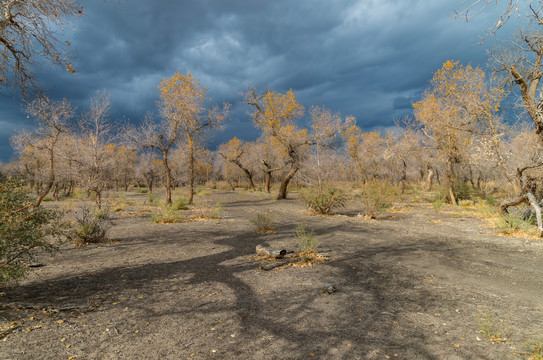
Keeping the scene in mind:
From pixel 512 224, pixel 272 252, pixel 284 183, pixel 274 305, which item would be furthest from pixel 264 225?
pixel 284 183

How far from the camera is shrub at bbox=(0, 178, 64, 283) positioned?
3710 mm

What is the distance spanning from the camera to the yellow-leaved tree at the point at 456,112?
15977 millimetres

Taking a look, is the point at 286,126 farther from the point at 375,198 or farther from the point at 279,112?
the point at 375,198

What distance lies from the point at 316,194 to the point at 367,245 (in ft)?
22.8

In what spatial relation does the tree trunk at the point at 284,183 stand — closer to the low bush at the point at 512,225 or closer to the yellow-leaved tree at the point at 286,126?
the yellow-leaved tree at the point at 286,126

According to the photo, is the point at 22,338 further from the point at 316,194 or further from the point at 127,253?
the point at 316,194

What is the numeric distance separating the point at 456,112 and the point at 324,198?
10775 millimetres

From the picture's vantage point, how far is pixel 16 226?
3801mm

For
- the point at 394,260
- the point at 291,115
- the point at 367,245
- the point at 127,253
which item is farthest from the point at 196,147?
the point at 394,260

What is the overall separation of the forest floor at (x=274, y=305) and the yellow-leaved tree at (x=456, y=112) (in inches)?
428

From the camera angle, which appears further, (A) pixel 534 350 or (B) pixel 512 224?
(B) pixel 512 224

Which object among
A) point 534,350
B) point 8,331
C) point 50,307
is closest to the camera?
point 534,350

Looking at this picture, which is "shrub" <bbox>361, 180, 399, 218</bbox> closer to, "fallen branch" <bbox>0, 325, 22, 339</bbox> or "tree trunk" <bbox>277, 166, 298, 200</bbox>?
"tree trunk" <bbox>277, 166, 298, 200</bbox>

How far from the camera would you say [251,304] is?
4.38m
